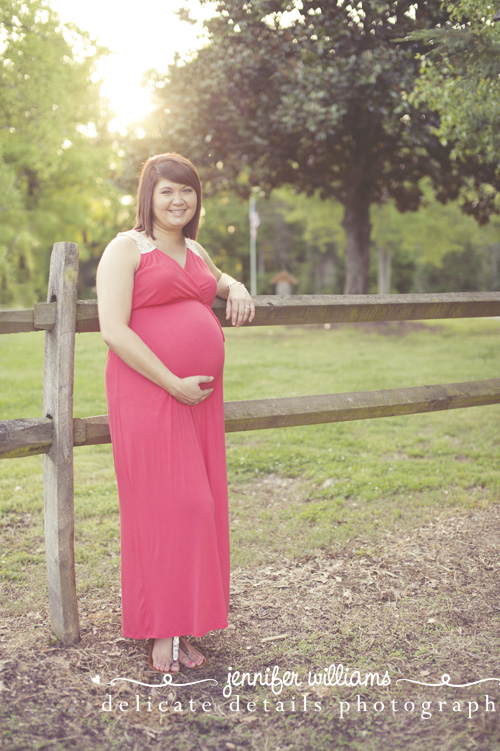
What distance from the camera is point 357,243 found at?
18359mm

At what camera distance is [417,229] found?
25.4 meters

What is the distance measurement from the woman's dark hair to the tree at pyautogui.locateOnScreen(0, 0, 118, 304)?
40.4 ft

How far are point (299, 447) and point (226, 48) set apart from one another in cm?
885

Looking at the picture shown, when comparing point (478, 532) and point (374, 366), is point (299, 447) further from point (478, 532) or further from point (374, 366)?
point (374, 366)

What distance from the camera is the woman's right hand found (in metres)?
2.70

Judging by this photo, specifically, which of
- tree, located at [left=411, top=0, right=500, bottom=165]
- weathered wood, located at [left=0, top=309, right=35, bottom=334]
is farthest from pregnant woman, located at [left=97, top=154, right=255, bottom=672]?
tree, located at [left=411, top=0, right=500, bottom=165]

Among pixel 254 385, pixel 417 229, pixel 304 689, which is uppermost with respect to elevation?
pixel 417 229

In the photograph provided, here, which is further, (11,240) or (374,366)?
(11,240)

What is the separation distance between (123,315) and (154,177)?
65 centimetres

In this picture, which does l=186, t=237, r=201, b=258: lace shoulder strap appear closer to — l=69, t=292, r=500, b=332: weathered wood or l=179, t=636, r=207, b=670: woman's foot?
l=69, t=292, r=500, b=332: weathered wood

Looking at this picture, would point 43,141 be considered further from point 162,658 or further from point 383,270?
point 383,270

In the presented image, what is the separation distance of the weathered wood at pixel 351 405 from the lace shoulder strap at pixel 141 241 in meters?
0.96

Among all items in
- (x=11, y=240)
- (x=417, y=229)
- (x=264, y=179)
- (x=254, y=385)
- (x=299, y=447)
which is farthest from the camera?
(x=11, y=240)

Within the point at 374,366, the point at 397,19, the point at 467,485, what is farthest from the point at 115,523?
the point at 397,19
